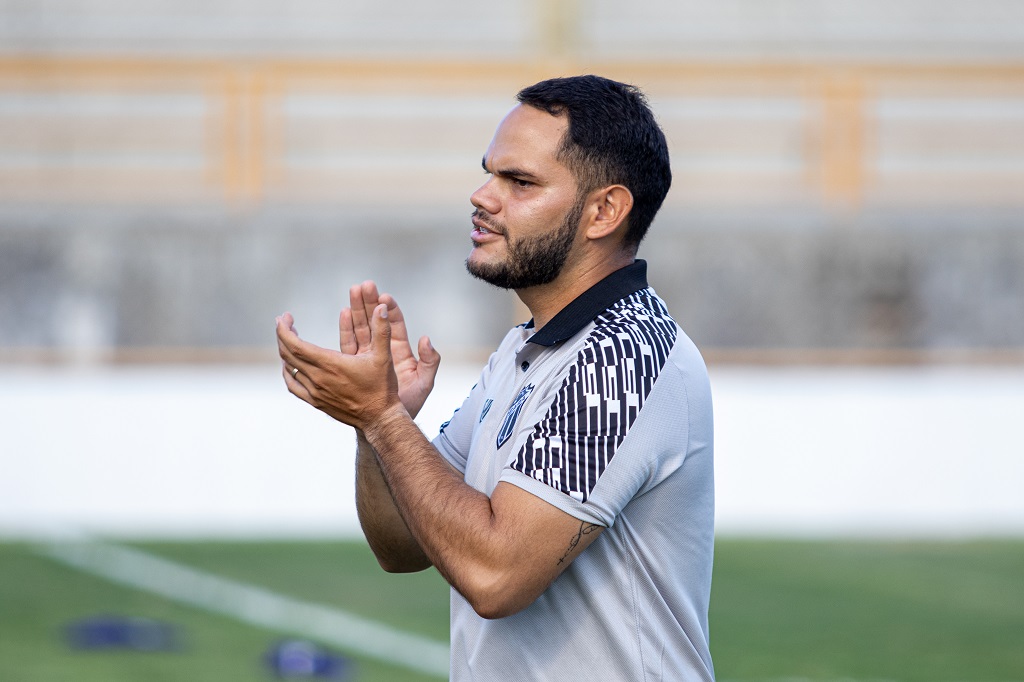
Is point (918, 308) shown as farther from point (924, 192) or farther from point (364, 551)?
point (364, 551)

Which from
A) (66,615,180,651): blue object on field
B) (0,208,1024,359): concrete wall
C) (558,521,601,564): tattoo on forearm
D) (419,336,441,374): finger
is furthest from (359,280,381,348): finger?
(0,208,1024,359): concrete wall

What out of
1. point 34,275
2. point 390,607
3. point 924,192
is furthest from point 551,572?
point 924,192

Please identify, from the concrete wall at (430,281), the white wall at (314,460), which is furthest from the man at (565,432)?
the concrete wall at (430,281)

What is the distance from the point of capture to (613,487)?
2.53 metres

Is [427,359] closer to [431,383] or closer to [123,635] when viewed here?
[431,383]

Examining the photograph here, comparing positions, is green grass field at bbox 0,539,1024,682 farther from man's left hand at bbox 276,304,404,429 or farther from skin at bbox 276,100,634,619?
man's left hand at bbox 276,304,404,429

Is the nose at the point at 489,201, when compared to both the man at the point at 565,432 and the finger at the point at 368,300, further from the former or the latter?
the finger at the point at 368,300

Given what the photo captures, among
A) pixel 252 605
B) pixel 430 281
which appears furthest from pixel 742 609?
pixel 430 281

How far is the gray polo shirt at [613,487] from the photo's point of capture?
2539 mm

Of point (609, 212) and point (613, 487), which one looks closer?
point (613, 487)

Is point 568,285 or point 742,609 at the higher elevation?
point 568,285

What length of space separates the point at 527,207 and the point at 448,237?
10.4m

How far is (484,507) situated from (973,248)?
11928 millimetres

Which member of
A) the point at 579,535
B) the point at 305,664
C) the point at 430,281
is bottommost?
the point at 305,664
